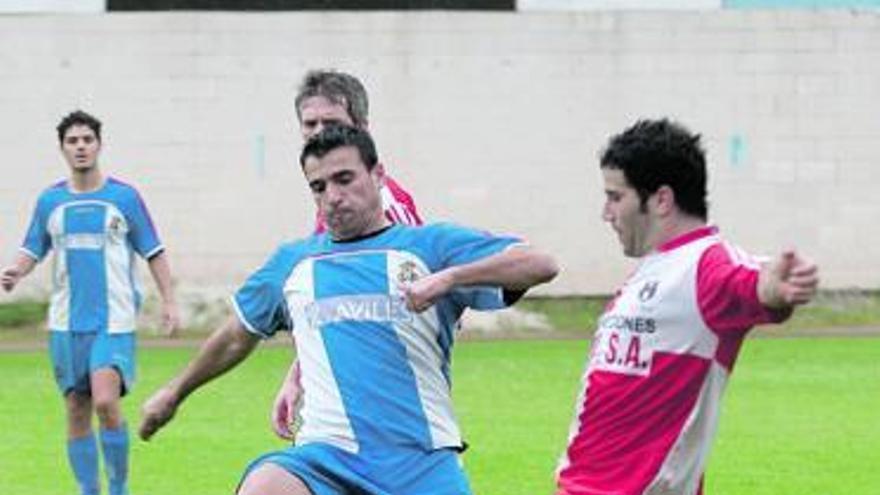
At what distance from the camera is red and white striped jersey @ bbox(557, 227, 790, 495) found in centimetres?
577

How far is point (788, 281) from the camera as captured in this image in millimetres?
5320

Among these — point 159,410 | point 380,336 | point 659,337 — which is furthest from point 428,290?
point 159,410

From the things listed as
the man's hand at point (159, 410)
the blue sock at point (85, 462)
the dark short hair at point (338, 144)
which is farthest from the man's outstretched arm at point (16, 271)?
the dark short hair at point (338, 144)

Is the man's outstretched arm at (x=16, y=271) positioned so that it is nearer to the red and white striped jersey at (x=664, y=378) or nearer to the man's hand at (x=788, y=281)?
the red and white striped jersey at (x=664, y=378)

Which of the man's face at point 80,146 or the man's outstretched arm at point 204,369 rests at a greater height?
the man's face at point 80,146

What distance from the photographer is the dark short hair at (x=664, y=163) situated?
5871mm

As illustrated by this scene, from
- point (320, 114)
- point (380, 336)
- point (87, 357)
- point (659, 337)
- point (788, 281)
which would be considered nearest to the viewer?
point (788, 281)

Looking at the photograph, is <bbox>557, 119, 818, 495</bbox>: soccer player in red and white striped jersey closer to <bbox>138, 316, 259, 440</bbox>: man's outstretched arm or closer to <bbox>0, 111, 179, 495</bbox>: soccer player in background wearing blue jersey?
<bbox>138, 316, 259, 440</bbox>: man's outstretched arm

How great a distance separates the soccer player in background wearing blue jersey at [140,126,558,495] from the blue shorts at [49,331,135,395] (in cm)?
485

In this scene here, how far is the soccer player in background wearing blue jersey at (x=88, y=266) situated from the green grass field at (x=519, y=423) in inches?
24.4

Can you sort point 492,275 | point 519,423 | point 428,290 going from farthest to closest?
point 519,423 < point 492,275 < point 428,290

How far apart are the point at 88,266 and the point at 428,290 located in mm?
5690

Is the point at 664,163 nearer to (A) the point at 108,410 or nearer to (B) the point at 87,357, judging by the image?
(A) the point at 108,410

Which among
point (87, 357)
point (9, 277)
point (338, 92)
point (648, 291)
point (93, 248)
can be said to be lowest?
point (87, 357)
